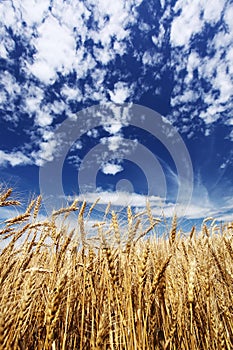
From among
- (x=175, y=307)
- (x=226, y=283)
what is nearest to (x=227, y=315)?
(x=226, y=283)

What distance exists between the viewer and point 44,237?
314 cm

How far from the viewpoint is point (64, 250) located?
2219 millimetres

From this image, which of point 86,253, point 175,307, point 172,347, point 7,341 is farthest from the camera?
point 86,253

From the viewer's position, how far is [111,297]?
1.78 meters

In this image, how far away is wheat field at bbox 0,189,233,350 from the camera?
1.50 metres

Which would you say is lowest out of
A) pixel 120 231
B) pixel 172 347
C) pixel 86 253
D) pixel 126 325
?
pixel 172 347

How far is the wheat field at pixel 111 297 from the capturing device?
1495 millimetres

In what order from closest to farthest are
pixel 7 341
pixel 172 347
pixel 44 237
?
1. pixel 7 341
2. pixel 172 347
3. pixel 44 237

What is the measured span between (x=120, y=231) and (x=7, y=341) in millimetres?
1194

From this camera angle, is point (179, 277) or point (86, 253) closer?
point (179, 277)

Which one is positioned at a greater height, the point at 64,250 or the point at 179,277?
the point at 64,250

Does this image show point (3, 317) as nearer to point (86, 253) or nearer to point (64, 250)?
point (64, 250)

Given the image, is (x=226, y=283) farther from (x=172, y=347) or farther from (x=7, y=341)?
(x=7, y=341)

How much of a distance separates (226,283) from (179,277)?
75cm
